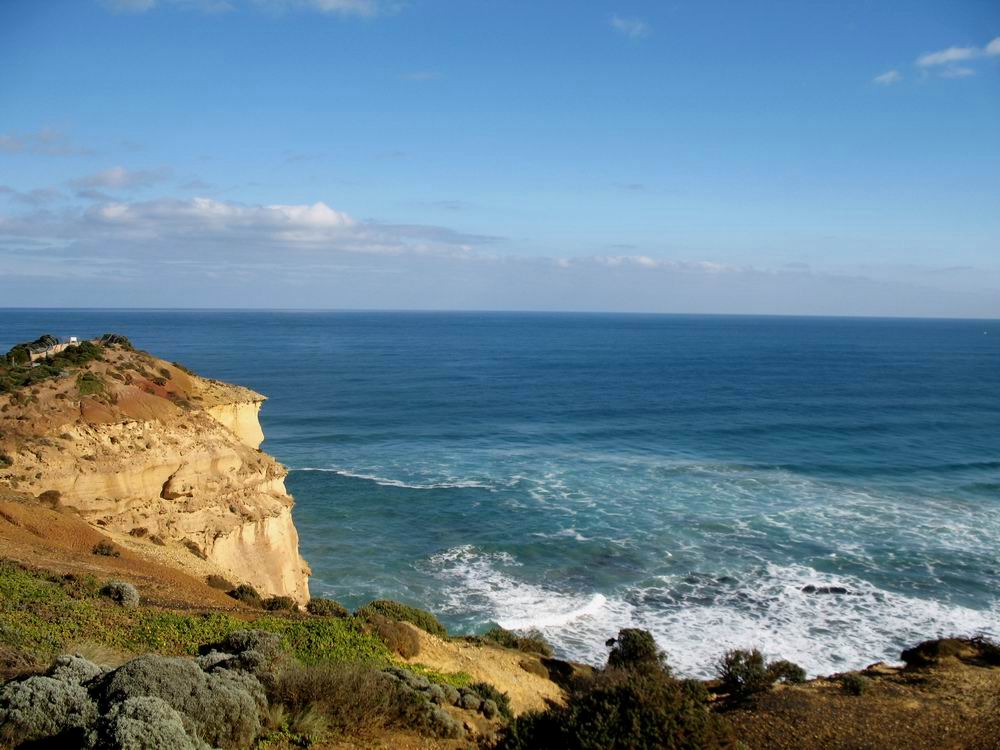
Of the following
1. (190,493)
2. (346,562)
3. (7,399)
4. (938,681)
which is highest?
(7,399)

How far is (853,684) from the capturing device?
18.5 m

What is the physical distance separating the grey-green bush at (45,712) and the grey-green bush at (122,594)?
667 centimetres

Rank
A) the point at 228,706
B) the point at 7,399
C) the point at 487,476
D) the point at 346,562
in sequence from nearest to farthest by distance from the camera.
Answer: the point at 228,706 → the point at 7,399 → the point at 346,562 → the point at 487,476

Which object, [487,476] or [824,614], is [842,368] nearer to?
[487,476]

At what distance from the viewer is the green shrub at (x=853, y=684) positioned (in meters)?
18.3

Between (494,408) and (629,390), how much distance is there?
71.1 ft

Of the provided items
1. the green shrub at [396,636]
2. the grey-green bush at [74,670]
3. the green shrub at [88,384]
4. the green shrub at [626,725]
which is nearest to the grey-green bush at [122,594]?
the grey-green bush at [74,670]

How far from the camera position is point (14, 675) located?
1073cm

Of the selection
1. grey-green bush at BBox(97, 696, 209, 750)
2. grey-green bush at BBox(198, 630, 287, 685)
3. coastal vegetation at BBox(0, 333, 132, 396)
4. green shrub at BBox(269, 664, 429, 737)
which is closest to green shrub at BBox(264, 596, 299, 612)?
grey-green bush at BBox(198, 630, 287, 685)

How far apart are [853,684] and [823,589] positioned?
13.7m

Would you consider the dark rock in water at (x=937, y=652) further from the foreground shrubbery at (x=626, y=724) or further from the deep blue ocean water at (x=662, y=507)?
the foreground shrubbery at (x=626, y=724)

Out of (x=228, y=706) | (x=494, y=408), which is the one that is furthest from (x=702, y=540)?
(x=494, y=408)

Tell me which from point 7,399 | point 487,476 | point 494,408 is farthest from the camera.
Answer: point 494,408

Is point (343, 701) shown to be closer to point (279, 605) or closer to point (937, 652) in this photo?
point (279, 605)
